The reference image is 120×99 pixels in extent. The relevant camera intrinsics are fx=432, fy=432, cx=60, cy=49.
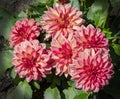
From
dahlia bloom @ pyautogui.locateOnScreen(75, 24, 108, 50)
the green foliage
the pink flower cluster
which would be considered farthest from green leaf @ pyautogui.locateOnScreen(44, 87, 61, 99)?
dahlia bloom @ pyautogui.locateOnScreen(75, 24, 108, 50)

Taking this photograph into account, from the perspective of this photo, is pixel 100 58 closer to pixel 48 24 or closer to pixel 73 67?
pixel 73 67

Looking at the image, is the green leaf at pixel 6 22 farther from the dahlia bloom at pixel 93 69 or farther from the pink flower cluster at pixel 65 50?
the dahlia bloom at pixel 93 69

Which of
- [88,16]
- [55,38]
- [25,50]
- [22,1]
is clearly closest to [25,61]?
[25,50]

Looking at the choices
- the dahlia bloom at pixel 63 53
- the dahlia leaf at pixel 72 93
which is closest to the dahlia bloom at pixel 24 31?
the dahlia bloom at pixel 63 53

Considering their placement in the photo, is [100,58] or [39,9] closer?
[100,58]

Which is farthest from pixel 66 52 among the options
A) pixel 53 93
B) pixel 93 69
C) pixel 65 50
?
pixel 53 93
